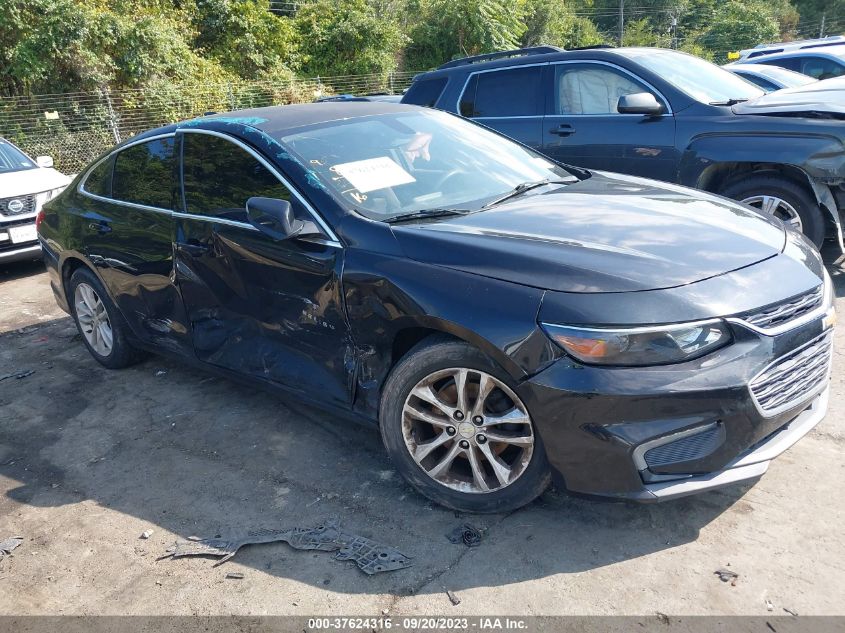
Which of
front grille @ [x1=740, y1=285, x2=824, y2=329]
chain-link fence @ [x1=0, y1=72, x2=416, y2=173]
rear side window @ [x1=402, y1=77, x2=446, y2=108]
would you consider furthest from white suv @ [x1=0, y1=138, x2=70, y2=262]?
chain-link fence @ [x1=0, y1=72, x2=416, y2=173]

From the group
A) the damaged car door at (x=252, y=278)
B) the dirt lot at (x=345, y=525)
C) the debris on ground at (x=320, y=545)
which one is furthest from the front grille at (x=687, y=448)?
the damaged car door at (x=252, y=278)

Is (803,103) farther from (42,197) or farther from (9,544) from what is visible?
(42,197)

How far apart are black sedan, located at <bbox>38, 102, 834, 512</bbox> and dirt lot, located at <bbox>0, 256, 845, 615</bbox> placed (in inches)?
11.0

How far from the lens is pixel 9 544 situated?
10.8 ft

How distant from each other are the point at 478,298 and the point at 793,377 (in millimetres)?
1209

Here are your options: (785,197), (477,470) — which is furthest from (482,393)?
(785,197)

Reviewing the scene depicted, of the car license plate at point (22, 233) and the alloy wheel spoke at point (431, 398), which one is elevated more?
the alloy wheel spoke at point (431, 398)

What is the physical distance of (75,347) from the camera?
18.9 ft

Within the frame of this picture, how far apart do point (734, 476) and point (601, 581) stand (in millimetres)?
610

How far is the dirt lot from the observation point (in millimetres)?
2680

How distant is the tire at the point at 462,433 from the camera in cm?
289

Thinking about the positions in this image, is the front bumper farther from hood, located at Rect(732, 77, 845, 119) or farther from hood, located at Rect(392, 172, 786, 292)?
hood, located at Rect(732, 77, 845, 119)

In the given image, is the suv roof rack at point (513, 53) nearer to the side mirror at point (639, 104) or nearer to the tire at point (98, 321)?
the side mirror at point (639, 104)

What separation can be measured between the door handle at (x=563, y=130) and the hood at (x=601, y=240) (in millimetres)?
2965
